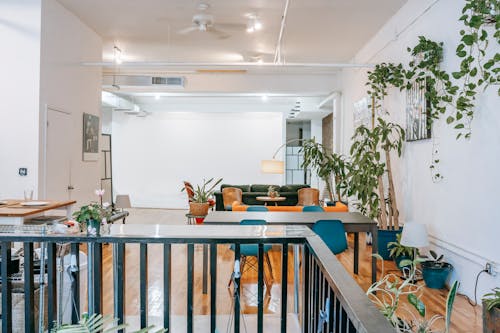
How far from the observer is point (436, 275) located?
4.15 m

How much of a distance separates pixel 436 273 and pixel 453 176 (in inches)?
40.2

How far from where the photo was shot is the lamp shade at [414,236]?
4031 millimetres

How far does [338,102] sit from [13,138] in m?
6.62

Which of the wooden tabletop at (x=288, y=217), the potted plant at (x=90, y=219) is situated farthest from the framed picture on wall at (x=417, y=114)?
the potted plant at (x=90, y=219)

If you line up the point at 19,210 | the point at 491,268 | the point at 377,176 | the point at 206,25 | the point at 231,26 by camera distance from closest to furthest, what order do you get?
the point at 491,268 → the point at 19,210 → the point at 377,176 → the point at 206,25 → the point at 231,26

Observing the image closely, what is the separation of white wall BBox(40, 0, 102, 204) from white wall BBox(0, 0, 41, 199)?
11 cm

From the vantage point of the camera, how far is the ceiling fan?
569cm

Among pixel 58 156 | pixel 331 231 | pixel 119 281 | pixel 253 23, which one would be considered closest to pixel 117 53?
pixel 58 156

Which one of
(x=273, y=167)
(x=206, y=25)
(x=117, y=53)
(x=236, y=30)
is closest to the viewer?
(x=206, y=25)

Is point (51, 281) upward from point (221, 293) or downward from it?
upward

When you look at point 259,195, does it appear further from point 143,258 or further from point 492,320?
point 143,258

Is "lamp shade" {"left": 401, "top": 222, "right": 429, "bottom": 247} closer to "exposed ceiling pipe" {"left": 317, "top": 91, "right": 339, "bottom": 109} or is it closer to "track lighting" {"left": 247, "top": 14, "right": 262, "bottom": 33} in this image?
"track lighting" {"left": 247, "top": 14, "right": 262, "bottom": 33}

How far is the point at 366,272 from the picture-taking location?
192 inches

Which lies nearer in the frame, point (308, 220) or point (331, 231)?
point (331, 231)
